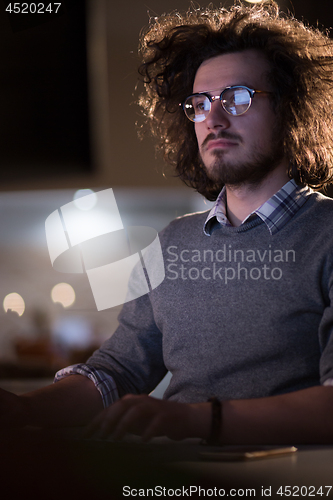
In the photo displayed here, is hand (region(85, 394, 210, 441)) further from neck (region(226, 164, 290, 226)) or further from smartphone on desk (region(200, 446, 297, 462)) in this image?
neck (region(226, 164, 290, 226))

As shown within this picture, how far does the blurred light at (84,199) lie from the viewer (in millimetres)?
929

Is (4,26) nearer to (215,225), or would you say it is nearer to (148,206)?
(148,206)

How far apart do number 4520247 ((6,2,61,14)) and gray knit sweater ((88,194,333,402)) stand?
58cm

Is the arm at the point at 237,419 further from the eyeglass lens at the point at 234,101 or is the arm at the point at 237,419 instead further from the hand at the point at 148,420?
the eyeglass lens at the point at 234,101

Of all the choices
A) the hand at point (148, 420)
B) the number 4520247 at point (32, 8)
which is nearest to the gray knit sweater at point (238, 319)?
the hand at point (148, 420)

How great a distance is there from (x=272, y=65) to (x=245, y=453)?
88 centimetres

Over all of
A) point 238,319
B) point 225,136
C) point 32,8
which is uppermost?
point 32,8

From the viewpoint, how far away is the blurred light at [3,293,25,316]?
0.88 m

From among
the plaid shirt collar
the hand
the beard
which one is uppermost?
the beard

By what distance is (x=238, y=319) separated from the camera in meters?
0.77

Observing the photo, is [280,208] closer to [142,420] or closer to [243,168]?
[243,168]

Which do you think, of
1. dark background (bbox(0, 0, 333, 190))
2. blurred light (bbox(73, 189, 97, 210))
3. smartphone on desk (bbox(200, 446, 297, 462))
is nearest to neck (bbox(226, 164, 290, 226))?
dark background (bbox(0, 0, 333, 190))

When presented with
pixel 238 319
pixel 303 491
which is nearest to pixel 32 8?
pixel 238 319

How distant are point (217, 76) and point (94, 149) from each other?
336mm
